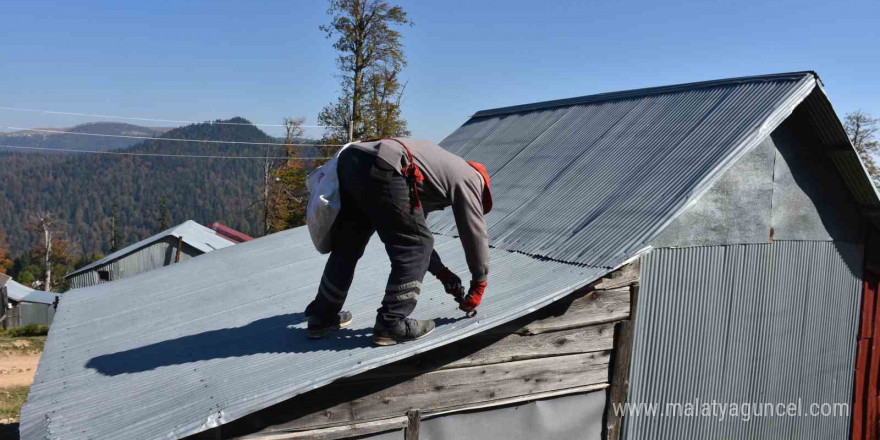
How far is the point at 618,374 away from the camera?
542 cm

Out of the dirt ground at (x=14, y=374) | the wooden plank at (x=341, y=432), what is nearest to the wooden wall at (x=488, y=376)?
the wooden plank at (x=341, y=432)

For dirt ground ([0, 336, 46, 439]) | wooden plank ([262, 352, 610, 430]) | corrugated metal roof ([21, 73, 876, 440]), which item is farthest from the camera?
dirt ground ([0, 336, 46, 439])

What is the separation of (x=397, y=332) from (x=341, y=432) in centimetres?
83

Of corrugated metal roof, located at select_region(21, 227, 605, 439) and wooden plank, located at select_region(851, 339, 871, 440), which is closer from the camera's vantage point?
corrugated metal roof, located at select_region(21, 227, 605, 439)

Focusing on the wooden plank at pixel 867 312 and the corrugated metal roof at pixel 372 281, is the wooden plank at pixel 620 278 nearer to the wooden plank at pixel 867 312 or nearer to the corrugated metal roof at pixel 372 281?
the corrugated metal roof at pixel 372 281

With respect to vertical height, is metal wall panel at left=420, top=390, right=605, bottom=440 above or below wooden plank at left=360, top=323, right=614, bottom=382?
below

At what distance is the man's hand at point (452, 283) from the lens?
4605 mm

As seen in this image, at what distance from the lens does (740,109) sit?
266 inches

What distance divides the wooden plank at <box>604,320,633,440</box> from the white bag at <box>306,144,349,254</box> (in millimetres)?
2605

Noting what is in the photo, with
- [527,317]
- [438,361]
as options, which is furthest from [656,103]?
[438,361]

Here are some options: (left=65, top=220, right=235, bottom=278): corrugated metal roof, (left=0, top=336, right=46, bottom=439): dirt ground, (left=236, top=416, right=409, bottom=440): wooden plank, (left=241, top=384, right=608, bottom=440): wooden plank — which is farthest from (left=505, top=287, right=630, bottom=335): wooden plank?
(left=65, top=220, right=235, bottom=278): corrugated metal roof

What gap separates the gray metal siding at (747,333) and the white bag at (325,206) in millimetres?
2806

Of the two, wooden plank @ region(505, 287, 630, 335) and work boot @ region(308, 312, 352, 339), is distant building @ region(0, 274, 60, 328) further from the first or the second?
wooden plank @ region(505, 287, 630, 335)

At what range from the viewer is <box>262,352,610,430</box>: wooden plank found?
4.30 m
